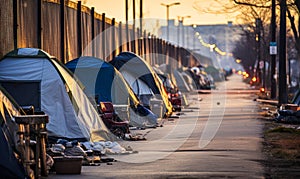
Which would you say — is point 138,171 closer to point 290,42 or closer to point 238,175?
point 238,175

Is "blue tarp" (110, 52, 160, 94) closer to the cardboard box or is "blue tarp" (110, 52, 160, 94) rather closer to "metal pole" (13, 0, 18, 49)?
"metal pole" (13, 0, 18, 49)

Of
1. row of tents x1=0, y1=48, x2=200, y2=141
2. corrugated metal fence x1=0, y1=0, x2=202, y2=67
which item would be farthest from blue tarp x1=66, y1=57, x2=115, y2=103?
row of tents x1=0, y1=48, x2=200, y2=141

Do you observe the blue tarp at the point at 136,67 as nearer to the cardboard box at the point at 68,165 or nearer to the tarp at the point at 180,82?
the cardboard box at the point at 68,165

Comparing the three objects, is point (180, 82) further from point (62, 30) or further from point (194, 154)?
point (194, 154)

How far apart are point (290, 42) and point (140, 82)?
5317 centimetres

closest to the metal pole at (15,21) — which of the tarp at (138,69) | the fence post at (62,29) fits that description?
the fence post at (62,29)

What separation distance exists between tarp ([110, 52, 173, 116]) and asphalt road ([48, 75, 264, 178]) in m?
4.35

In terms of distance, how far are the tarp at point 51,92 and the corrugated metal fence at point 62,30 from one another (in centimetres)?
75

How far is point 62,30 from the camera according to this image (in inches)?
1193

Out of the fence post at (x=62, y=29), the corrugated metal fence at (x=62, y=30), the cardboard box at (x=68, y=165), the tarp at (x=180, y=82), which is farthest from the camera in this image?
the tarp at (x=180, y=82)

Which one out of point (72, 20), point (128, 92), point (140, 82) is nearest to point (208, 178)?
point (128, 92)

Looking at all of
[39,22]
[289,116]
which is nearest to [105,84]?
[39,22]

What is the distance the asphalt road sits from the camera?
15812 millimetres

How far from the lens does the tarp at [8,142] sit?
1452 cm
